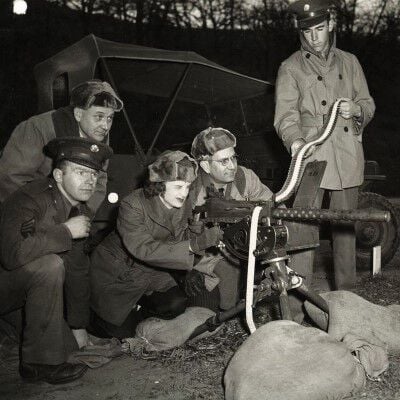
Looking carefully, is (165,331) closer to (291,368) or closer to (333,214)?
(291,368)

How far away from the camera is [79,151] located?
3086 mm

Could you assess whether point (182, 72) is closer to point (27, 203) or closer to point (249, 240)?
point (27, 203)

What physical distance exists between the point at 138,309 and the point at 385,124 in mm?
23002

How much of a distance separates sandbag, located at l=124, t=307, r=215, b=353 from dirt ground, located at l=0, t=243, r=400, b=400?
64 millimetres

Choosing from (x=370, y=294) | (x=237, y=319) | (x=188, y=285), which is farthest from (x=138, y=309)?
(x=370, y=294)

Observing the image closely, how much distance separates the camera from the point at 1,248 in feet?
9.29

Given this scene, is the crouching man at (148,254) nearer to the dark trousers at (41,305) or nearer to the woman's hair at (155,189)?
the woman's hair at (155,189)

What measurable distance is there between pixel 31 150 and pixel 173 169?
99 centimetres

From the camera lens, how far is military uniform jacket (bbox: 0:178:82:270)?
2805 millimetres

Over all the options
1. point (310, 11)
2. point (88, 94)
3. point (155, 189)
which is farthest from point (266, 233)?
point (88, 94)

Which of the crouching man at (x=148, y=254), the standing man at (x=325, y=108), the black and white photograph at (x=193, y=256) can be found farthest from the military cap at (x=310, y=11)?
the crouching man at (x=148, y=254)

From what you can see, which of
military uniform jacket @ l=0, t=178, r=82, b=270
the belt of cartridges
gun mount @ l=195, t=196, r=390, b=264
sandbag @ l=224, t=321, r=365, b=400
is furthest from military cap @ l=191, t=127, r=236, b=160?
sandbag @ l=224, t=321, r=365, b=400

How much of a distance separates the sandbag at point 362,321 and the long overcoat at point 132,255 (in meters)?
0.89

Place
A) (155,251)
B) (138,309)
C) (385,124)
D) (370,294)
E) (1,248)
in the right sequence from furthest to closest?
(385,124) → (370,294) → (138,309) → (155,251) → (1,248)
